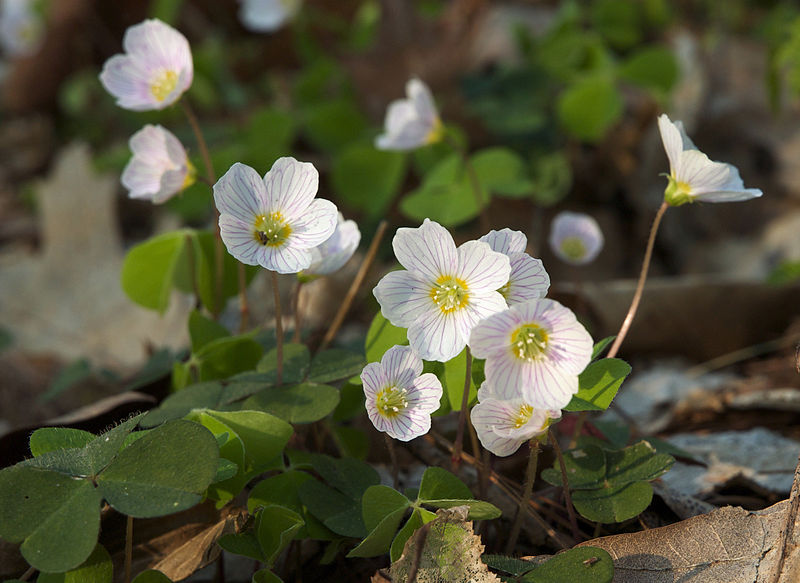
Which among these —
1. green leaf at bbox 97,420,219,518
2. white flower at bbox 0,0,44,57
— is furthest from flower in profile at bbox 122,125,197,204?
white flower at bbox 0,0,44,57

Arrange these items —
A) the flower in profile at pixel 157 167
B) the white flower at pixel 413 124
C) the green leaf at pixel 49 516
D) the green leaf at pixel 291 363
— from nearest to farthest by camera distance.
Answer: the green leaf at pixel 49 516 → the green leaf at pixel 291 363 → the flower in profile at pixel 157 167 → the white flower at pixel 413 124

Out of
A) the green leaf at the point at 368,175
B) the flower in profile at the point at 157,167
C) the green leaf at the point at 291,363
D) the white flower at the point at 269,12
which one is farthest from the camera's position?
the white flower at the point at 269,12

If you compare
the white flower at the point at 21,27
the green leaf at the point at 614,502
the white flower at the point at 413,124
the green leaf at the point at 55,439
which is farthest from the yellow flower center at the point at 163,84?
the white flower at the point at 21,27

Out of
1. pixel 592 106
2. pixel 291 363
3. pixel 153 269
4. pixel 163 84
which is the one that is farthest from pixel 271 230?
pixel 592 106

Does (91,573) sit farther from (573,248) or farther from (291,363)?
(573,248)

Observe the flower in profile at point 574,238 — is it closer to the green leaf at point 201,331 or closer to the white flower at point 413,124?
the white flower at point 413,124

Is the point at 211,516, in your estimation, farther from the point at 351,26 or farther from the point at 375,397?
the point at 351,26

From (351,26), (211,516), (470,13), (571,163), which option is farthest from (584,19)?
(211,516)
